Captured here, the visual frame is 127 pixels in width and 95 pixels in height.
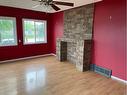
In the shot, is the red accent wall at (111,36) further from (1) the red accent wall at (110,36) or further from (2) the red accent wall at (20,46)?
(2) the red accent wall at (20,46)

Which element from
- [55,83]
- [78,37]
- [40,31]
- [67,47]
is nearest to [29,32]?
[40,31]

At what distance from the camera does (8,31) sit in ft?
17.3

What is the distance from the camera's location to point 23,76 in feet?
12.1

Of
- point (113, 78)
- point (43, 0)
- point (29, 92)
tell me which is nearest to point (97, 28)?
point (113, 78)

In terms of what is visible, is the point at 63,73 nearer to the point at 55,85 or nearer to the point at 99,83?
the point at 55,85

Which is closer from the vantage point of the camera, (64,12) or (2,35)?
(2,35)

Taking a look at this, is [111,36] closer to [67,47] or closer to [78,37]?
[78,37]

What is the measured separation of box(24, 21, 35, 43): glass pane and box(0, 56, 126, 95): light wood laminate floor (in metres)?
2.17

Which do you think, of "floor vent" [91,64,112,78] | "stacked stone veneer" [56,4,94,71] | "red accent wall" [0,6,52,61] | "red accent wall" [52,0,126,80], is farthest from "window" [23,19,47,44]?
"floor vent" [91,64,112,78]

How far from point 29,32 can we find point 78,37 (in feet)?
8.76

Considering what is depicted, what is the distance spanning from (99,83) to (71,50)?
234cm

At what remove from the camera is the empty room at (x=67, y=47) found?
3.07m

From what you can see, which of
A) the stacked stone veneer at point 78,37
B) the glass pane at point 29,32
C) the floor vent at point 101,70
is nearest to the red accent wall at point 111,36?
the floor vent at point 101,70

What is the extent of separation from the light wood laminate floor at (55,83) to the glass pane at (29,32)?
2166 millimetres
